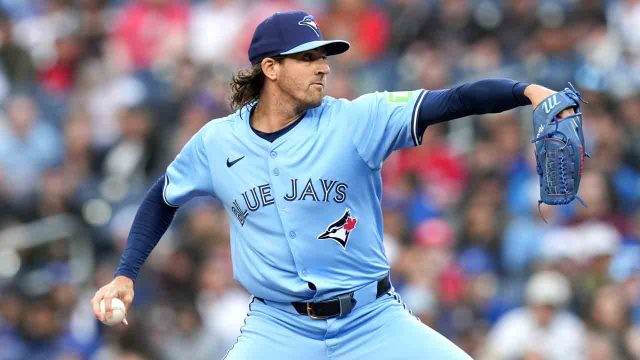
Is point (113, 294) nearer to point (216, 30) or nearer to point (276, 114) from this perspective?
point (276, 114)

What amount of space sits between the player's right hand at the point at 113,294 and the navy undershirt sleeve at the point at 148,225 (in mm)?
168

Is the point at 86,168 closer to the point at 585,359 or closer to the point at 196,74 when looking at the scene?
the point at 196,74

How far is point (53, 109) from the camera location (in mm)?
12484

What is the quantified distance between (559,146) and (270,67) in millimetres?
1421

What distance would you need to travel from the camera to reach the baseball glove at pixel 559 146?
4.60 metres

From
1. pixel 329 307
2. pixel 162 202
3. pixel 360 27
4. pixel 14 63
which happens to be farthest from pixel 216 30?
pixel 329 307

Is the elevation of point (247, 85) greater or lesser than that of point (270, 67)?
lesser

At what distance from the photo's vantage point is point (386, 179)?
10.7m

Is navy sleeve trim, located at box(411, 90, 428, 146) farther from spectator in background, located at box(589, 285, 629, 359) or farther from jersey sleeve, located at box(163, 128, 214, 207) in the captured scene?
spectator in background, located at box(589, 285, 629, 359)

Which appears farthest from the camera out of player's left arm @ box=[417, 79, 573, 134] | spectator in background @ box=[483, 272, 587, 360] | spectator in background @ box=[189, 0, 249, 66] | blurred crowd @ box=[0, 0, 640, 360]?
spectator in background @ box=[189, 0, 249, 66]

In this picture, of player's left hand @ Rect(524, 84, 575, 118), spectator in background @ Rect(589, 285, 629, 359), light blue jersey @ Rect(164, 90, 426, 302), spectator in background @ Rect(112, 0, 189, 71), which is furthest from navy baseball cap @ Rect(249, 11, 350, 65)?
spectator in background @ Rect(112, 0, 189, 71)

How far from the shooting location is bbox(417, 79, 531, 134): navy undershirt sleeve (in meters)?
4.75

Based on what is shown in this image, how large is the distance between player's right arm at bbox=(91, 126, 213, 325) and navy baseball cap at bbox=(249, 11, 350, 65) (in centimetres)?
50

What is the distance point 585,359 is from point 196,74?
5278 mm
